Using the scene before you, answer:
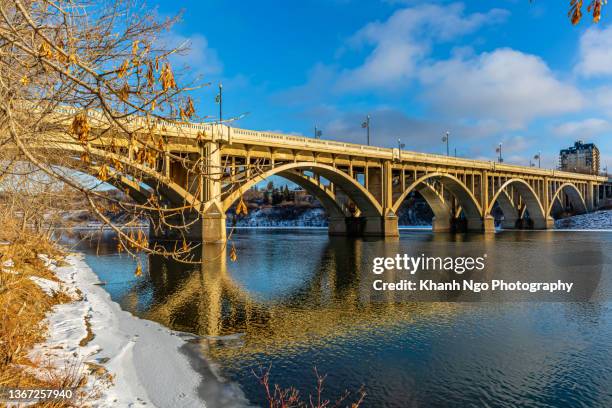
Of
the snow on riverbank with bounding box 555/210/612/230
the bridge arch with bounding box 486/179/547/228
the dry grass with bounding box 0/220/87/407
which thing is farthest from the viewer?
the bridge arch with bounding box 486/179/547/228

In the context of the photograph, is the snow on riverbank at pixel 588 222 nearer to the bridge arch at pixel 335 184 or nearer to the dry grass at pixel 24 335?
the bridge arch at pixel 335 184

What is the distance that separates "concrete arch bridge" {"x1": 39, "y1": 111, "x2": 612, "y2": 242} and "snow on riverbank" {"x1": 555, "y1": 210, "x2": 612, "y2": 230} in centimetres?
429

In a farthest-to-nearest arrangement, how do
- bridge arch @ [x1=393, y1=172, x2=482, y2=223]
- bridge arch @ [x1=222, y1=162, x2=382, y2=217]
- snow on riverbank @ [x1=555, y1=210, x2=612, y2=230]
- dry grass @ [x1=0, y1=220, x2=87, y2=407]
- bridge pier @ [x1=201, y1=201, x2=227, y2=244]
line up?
1. snow on riverbank @ [x1=555, y1=210, x2=612, y2=230]
2. bridge arch @ [x1=393, y1=172, x2=482, y2=223]
3. bridge arch @ [x1=222, y1=162, x2=382, y2=217]
4. bridge pier @ [x1=201, y1=201, x2=227, y2=244]
5. dry grass @ [x1=0, y1=220, x2=87, y2=407]

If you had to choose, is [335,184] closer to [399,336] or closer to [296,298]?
[296,298]

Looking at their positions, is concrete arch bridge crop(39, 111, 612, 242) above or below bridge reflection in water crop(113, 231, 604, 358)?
above

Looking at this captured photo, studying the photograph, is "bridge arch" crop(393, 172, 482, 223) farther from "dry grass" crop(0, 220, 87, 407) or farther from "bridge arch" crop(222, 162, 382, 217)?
"dry grass" crop(0, 220, 87, 407)

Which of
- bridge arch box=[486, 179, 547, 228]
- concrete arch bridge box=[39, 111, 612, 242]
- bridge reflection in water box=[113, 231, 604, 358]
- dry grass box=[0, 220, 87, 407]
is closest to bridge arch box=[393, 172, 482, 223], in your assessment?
concrete arch bridge box=[39, 111, 612, 242]

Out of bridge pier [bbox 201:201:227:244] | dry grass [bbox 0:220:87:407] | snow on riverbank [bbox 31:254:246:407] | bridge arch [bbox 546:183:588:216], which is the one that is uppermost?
bridge arch [bbox 546:183:588:216]

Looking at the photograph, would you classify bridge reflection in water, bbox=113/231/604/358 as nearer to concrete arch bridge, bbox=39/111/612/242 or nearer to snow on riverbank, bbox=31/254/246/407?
snow on riverbank, bbox=31/254/246/407

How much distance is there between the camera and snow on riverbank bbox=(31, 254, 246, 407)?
21.5 ft

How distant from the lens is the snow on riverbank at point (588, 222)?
77312 millimetres

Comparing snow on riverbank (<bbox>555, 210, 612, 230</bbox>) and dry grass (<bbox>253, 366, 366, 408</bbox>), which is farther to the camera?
snow on riverbank (<bbox>555, 210, 612, 230</bbox>)

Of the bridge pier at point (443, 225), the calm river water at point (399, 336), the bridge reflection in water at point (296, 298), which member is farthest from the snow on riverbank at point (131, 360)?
the bridge pier at point (443, 225)

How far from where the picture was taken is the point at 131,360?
8.18 m
